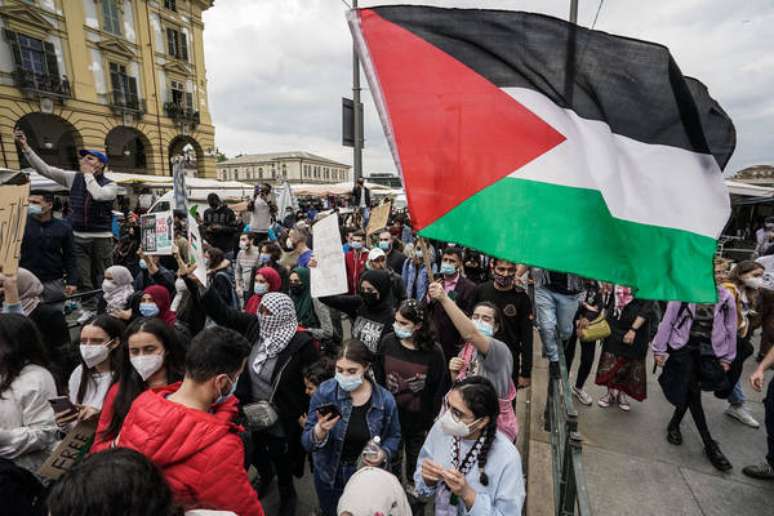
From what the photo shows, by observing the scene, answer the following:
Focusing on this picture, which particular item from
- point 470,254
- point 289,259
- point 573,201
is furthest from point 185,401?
point 470,254

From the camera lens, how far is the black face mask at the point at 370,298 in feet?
12.2

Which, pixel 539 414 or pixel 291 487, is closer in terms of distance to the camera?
pixel 291 487

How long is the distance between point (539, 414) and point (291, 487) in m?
2.79

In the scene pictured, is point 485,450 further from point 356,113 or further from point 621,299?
point 356,113

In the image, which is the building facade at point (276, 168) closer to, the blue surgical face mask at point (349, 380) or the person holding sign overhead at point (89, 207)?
the person holding sign overhead at point (89, 207)

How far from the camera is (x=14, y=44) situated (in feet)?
68.2

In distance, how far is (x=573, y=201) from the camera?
197 centimetres

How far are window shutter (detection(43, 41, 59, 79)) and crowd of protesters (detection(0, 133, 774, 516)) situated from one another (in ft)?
81.5

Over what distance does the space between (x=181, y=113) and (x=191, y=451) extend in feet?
113

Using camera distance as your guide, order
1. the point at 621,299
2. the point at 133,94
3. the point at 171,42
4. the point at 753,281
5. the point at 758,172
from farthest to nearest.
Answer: the point at 171,42 → the point at 133,94 → the point at 758,172 → the point at 621,299 → the point at 753,281

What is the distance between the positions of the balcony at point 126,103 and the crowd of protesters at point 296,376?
86.0 feet

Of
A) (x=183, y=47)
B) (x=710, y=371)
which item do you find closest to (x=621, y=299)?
(x=710, y=371)

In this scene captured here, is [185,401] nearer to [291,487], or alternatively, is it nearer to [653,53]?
[291,487]

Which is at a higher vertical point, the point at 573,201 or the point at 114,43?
the point at 114,43
